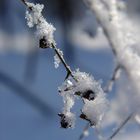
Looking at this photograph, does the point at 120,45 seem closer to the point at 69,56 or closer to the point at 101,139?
the point at 101,139

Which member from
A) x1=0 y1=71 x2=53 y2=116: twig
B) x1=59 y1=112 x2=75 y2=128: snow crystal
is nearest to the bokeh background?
x1=0 y1=71 x2=53 y2=116: twig

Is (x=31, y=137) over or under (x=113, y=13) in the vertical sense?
over

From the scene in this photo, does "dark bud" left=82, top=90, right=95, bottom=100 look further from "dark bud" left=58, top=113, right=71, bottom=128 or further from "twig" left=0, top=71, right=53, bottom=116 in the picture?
"twig" left=0, top=71, right=53, bottom=116

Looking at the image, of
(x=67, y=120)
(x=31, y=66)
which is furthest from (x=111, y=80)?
(x=31, y=66)

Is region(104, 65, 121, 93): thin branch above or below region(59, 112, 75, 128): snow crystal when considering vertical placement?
above

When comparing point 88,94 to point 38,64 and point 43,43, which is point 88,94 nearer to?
point 43,43

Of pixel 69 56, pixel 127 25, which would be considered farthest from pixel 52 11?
pixel 127 25

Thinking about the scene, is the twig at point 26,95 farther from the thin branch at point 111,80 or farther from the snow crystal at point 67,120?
the snow crystal at point 67,120

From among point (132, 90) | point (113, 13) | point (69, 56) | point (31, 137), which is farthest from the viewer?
point (69, 56)
